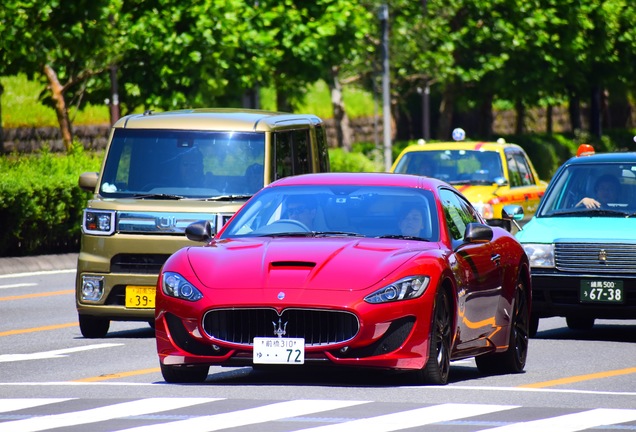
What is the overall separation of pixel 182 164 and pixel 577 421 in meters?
6.80

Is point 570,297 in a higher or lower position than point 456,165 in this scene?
lower

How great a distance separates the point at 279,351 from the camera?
392 inches

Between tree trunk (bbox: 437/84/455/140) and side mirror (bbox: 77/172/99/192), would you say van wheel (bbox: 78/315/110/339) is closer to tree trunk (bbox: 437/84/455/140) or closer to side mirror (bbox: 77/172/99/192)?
side mirror (bbox: 77/172/99/192)

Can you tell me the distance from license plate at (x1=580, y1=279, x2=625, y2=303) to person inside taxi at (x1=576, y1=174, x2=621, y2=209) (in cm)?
119

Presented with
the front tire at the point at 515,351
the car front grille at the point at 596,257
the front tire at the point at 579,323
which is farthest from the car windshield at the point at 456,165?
the front tire at the point at 515,351

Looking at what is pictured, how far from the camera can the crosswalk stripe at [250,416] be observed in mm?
8516

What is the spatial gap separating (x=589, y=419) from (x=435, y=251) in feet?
6.26

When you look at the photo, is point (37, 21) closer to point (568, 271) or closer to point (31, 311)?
point (31, 311)

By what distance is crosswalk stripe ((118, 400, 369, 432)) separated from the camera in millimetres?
8516

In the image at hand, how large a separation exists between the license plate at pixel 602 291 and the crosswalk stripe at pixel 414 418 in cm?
520

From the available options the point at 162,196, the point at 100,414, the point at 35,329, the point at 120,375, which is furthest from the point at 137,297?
the point at 100,414

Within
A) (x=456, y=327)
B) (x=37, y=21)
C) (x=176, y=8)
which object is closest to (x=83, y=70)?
(x=176, y=8)

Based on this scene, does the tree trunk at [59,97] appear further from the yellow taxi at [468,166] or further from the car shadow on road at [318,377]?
the car shadow on road at [318,377]

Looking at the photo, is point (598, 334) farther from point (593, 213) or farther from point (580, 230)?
point (580, 230)
